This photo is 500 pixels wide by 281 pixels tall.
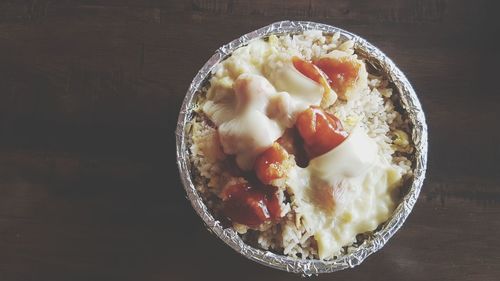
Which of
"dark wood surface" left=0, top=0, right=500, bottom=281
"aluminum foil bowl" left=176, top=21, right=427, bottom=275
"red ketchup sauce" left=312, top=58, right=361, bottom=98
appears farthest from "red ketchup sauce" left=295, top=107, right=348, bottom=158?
"dark wood surface" left=0, top=0, right=500, bottom=281

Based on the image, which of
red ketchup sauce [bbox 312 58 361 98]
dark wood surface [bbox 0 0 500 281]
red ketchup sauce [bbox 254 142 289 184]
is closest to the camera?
red ketchup sauce [bbox 254 142 289 184]

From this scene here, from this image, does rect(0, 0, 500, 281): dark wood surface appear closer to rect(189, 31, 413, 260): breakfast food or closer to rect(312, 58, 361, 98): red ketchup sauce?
rect(189, 31, 413, 260): breakfast food

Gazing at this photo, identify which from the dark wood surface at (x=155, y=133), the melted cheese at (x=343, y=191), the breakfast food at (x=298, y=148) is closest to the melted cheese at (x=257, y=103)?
the breakfast food at (x=298, y=148)

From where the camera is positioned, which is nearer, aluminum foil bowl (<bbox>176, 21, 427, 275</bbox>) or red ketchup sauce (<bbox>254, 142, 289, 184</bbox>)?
red ketchup sauce (<bbox>254, 142, 289, 184</bbox>)

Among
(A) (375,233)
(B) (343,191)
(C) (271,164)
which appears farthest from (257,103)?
(A) (375,233)

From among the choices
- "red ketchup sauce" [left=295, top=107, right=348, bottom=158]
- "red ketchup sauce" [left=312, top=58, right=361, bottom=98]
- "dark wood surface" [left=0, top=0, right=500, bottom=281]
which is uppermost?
"red ketchup sauce" [left=312, top=58, right=361, bottom=98]

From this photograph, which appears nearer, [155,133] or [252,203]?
[252,203]

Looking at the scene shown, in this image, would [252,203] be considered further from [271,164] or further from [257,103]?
[257,103]
